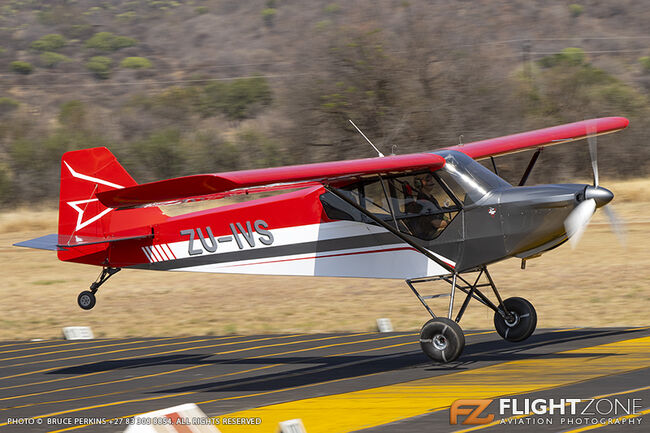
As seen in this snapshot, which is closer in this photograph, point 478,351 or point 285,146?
point 478,351

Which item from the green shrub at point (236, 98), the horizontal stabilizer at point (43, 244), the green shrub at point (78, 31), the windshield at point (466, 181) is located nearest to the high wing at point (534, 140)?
the windshield at point (466, 181)

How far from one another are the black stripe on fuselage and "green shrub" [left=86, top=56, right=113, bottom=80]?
54.9 metres

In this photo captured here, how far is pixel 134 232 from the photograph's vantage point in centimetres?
1262

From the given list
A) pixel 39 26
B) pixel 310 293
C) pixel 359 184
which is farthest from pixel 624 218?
pixel 39 26

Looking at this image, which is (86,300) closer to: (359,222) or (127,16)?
(359,222)

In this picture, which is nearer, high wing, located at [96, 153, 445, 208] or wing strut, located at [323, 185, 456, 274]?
high wing, located at [96, 153, 445, 208]

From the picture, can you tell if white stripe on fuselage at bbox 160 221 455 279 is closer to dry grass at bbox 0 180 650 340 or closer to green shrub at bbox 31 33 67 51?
dry grass at bbox 0 180 650 340

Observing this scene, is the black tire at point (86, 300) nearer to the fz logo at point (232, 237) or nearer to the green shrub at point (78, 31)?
the fz logo at point (232, 237)

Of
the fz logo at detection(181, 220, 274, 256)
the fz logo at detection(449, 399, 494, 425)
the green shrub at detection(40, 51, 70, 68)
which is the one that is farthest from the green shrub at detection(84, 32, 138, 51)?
the fz logo at detection(449, 399, 494, 425)

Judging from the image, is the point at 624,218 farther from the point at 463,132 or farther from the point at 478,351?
the point at 478,351

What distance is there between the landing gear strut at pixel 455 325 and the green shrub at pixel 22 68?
192ft

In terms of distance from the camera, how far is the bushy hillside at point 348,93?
3072cm

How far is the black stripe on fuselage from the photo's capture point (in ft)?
36.7

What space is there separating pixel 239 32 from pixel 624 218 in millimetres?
52889
